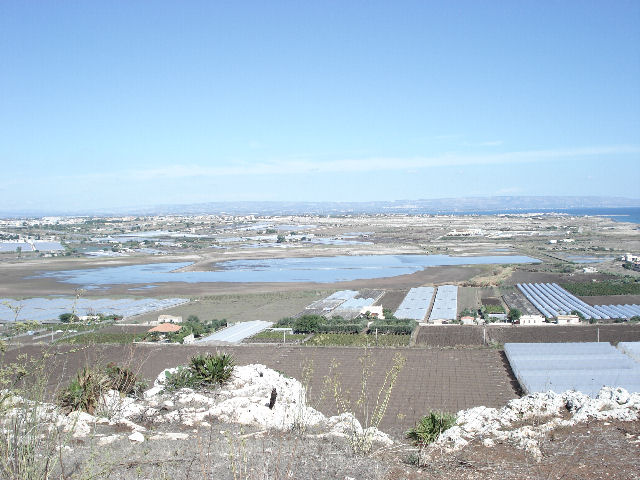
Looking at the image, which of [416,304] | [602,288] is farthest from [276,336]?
[602,288]

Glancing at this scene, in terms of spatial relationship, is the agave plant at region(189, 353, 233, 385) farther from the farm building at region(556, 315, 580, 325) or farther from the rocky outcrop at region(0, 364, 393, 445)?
the farm building at region(556, 315, 580, 325)

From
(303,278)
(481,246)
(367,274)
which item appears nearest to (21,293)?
(303,278)

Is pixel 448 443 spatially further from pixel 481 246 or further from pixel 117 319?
pixel 481 246

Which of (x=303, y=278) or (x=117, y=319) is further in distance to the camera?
(x=303, y=278)

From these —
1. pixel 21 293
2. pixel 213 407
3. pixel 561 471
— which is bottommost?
pixel 21 293

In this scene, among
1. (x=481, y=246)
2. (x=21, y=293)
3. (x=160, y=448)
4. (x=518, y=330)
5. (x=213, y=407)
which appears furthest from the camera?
(x=481, y=246)

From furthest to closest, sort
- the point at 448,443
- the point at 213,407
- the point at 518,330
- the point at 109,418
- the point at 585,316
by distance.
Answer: the point at 585,316, the point at 518,330, the point at 213,407, the point at 109,418, the point at 448,443

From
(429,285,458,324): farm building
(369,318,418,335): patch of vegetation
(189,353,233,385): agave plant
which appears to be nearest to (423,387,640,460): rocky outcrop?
(189,353,233,385): agave plant
